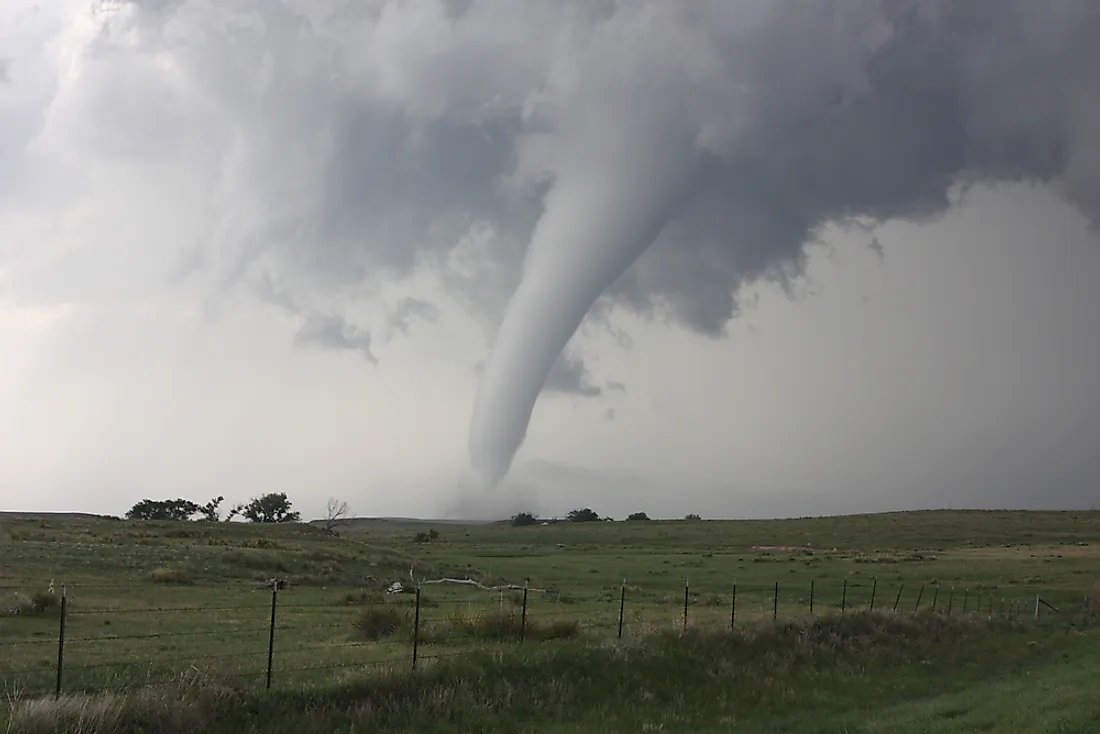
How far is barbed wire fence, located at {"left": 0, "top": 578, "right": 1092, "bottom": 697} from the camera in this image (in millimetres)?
18297

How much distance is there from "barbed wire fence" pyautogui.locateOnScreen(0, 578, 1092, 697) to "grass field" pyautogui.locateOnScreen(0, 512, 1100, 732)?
0.12 metres

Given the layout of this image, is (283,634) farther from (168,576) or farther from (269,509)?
(269,509)

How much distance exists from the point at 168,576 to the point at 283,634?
1942 centimetres

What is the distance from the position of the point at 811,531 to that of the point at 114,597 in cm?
12166

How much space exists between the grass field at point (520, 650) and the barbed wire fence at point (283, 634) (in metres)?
0.12

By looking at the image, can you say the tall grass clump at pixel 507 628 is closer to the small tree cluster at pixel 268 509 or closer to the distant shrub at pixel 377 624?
the distant shrub at pixel 377 624

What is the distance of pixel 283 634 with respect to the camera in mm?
26250

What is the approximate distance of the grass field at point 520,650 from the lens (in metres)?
15.9

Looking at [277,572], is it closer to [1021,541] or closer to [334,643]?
[334,643]

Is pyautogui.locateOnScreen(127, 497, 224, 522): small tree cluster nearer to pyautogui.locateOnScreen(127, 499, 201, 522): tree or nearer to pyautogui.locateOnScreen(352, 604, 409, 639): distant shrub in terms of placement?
pyautogui.locateOnScreen(127, 499, 201, 522): tree

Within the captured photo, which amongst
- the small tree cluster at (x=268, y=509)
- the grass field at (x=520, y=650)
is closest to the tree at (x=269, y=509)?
the small tree cluster at (x=268, y=509)

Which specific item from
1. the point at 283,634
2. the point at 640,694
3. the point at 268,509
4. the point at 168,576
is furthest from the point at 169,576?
the point at 268,509

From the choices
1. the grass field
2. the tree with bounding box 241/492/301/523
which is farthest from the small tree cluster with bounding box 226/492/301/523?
the grass field

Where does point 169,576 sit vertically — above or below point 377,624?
below
